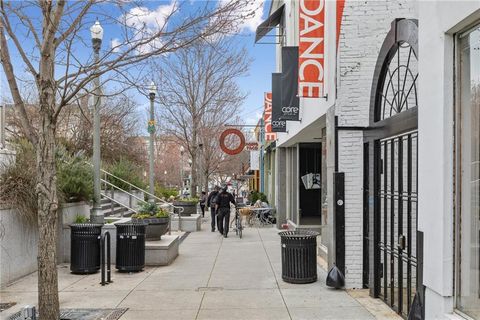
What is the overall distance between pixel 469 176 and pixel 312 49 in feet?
18.8

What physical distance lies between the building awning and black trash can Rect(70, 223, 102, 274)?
11.7 meters

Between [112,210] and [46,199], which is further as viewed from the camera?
[112,210]

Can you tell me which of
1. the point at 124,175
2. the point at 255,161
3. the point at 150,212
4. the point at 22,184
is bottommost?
the point at 150,212

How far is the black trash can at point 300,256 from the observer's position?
8.62m

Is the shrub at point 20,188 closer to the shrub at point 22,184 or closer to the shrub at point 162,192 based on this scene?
the shrub at point 22,184

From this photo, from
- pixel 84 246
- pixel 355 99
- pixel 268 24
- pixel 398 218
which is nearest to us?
pixel 398 218

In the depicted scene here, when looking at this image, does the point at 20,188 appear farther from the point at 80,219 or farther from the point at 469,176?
the point at 469,176

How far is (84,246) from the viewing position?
958 centimetres

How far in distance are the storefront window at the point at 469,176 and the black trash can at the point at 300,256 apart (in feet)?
14.5

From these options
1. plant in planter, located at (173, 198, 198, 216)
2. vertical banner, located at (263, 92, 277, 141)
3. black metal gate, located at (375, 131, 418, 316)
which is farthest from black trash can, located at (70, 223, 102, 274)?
vertical banner, located at (263, 92, 277, 141)

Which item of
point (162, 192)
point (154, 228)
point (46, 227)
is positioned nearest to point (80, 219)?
point (154, 228)

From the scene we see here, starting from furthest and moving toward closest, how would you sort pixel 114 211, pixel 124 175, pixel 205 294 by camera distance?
pixel 124 175
pixel 114 211
pixel 205 294

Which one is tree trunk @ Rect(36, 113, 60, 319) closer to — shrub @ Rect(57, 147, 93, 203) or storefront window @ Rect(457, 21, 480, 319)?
storefront window @ Rect(457, 21, 480, 319)

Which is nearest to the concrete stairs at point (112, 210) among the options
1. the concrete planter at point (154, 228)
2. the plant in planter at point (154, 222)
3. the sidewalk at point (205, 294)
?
the plant in planter at point (154, 222)
